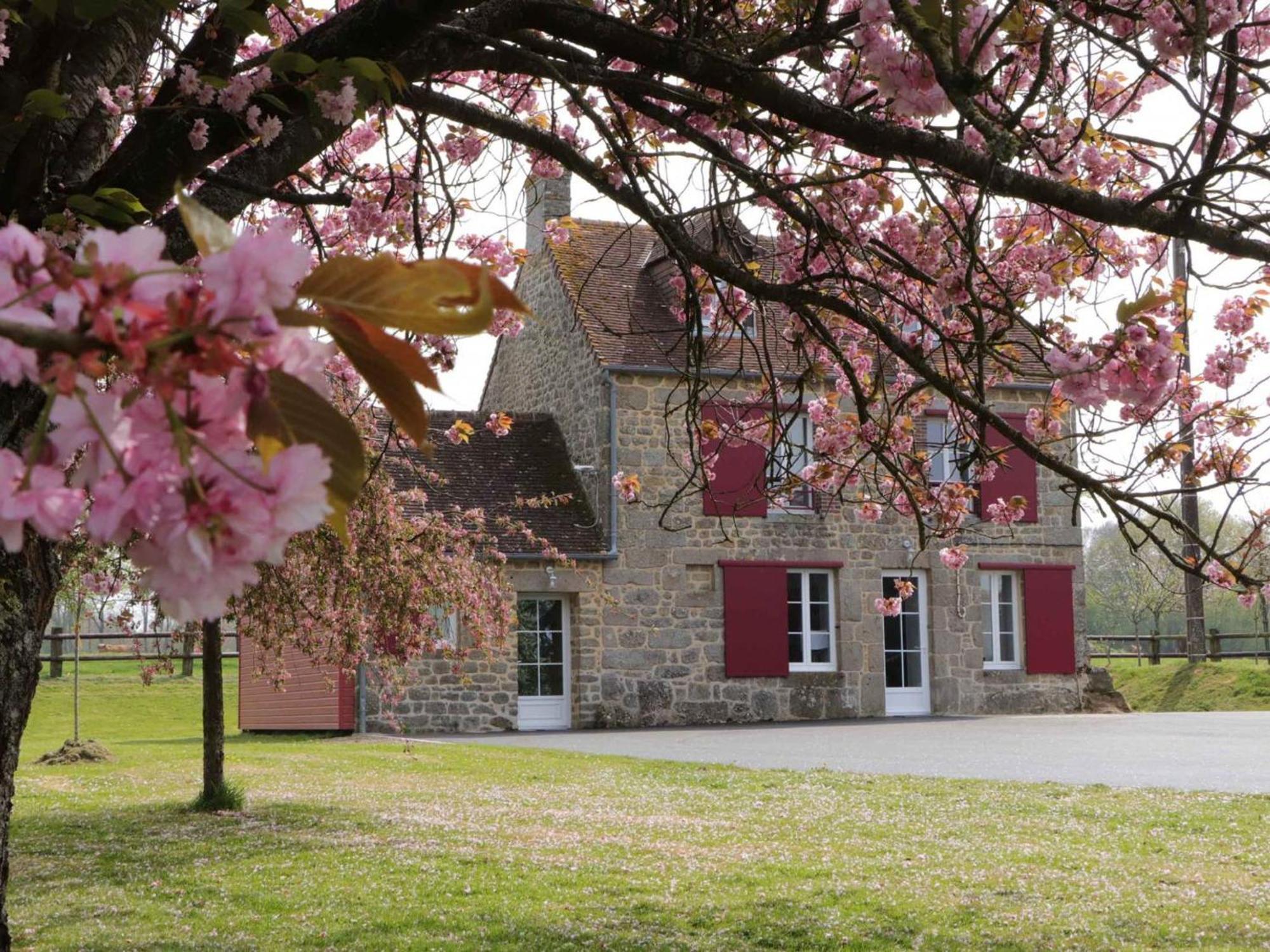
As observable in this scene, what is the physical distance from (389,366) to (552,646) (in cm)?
1805

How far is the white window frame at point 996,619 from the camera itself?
68.3 ft

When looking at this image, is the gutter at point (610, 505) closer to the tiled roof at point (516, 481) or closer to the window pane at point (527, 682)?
the tiled roof at point (516, 481)

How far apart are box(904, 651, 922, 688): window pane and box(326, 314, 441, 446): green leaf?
20.1 m

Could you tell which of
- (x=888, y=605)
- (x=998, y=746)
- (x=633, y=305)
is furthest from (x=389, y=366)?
(x=633, y=305)

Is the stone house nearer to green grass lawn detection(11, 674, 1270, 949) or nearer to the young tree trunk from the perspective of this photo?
green grass lawn detection(11, 674, 1270, 949)

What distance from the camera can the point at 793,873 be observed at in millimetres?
6770

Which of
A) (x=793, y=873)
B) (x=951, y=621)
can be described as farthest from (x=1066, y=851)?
(x=951, y=621)

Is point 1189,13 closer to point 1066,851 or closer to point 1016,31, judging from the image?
point 1016,31

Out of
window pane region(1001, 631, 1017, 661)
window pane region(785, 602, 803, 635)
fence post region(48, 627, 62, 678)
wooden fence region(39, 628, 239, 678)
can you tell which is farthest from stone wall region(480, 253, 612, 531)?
fence post region(48, 627, 62, 678)

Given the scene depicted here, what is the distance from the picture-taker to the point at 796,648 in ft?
65.0

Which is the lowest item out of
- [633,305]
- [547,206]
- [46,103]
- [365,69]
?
[46,103]

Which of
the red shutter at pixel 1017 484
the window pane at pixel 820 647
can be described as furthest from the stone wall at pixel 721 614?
the red shutter at pixel 1017 484

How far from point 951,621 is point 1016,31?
696 inches

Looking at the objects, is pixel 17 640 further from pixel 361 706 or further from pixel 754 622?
pixel 754 622
